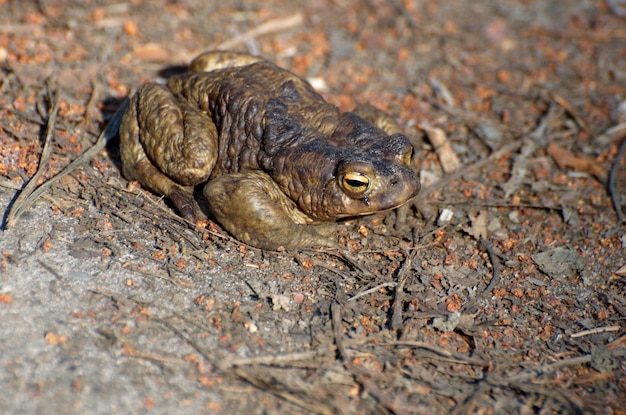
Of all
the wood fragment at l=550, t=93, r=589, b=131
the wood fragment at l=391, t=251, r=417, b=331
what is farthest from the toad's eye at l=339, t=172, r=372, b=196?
the wood fragment at l=550, t=93, r=589, b=131

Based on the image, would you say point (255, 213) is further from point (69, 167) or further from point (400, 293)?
point (69, 167)

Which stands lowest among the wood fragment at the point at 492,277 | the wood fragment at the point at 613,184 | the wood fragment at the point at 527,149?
the wood fragment at the point at 613,184

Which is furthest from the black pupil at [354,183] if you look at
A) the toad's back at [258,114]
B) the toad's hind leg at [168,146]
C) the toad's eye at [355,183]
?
the toad's hind leg at [168,146]

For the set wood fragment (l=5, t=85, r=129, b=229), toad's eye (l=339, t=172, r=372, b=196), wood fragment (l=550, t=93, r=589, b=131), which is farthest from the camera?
wood fragment (l=550, t=93, r=589, b=131)

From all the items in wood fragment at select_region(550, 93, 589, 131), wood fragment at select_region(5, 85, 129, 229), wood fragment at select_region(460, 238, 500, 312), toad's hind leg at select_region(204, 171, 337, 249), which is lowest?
wood fragment at select_region(550, 93, 589, 131)

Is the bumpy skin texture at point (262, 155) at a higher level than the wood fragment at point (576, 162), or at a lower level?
higher

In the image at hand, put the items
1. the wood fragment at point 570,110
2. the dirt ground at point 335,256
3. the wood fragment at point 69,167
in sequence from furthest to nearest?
the wood fragment at point 570,110 → the wood fragment at point 69,167 → the dirt ground at point 335,256

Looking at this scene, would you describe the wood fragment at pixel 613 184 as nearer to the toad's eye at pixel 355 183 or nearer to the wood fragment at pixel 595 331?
the wood fragment at pixel 595 331

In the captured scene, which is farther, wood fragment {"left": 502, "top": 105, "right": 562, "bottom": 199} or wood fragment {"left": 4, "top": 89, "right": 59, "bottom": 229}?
wood fragment {"left": 502, "top": 105, "right": 562, "bottom": 199}

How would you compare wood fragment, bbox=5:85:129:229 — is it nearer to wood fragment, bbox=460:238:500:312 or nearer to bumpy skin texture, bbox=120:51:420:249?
bumpy skin texture, bbox=120:51:420:249
